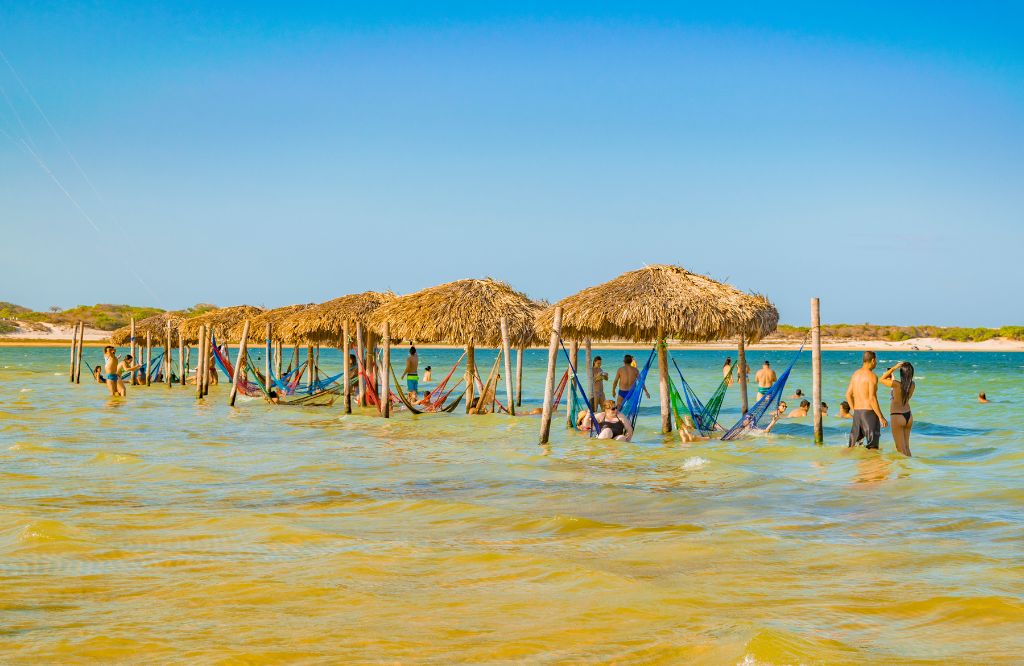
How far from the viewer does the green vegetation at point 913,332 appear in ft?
330

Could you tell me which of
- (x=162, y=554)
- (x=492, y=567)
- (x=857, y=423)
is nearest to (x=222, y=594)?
(x=162, y=554)

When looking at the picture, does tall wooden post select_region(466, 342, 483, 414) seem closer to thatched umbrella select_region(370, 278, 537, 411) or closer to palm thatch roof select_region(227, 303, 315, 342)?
thatched umbrella select_region(370, 278, 537, 411)

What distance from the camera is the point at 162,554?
6.18 metres

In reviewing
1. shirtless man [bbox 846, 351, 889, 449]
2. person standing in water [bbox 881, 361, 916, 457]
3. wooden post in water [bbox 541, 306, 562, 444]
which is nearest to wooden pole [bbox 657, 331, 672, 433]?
wooden post in water [bbox 541, 306, 562, 444]

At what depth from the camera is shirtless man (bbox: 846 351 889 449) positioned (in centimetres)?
1052

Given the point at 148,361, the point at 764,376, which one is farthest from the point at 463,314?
the point at 148,361

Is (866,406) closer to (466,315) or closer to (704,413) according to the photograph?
(704,413)

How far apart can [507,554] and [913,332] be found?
108097 millimetres

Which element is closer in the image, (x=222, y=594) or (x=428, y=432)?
(x=222, y=594)

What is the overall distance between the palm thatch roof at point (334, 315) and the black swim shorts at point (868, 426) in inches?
433

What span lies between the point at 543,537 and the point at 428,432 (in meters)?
7.60

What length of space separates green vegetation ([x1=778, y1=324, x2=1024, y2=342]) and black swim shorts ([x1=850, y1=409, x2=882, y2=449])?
92.1 m

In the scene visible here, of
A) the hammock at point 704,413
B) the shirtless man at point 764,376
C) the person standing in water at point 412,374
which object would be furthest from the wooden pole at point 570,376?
the shirtless man at point 764,376

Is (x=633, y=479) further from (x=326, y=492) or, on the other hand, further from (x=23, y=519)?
(x=23, y=519)
